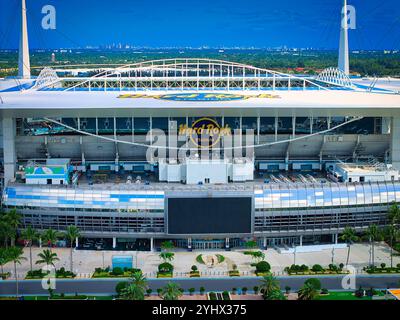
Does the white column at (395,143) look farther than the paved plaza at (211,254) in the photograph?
Yes

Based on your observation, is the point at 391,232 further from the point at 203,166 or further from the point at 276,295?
the point at 203,166

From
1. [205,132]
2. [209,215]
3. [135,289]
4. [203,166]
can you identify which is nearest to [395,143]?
[205,132]

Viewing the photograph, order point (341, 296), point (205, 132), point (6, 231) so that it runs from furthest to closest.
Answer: point (205, 132) → point (6, 231) → point (341, 296)

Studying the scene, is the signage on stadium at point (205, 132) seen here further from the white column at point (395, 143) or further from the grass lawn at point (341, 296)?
the grass lawn at point (341, 296)

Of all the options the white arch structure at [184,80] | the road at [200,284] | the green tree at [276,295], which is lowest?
the road at [200,284]

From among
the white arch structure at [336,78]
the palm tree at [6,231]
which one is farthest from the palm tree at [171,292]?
the white arch structure at [336,78]
